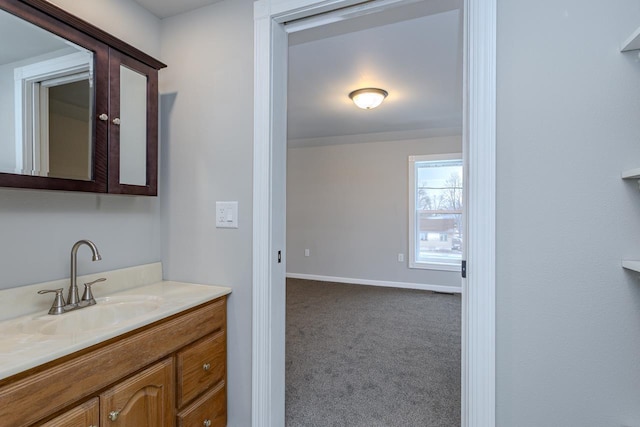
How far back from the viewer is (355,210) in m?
5.17

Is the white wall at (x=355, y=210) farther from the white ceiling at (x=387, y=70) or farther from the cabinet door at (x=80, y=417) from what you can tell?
the cabinet door at (x=80, y=417)

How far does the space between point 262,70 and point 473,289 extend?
4.44 feet

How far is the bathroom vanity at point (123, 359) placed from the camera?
2.80ft

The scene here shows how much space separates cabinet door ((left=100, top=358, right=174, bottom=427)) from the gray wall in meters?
0.61

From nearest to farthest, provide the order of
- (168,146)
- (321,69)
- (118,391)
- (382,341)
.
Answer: (118,391), (168,146), (321,69), (382,341)

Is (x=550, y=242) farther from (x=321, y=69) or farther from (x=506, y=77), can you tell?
(x=321, y=69)

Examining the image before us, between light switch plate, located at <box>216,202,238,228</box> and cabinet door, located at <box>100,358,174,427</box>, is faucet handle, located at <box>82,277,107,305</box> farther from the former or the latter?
light switch plate, located at <box>216,202,238,228</box>

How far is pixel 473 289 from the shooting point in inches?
45.8

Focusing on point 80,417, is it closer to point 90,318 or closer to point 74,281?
point 90,318

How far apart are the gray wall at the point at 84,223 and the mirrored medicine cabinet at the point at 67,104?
172 mm

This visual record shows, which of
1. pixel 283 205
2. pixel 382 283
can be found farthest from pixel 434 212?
pixel 283 205

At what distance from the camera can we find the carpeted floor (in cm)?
187

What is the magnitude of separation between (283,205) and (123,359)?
3.00 ft

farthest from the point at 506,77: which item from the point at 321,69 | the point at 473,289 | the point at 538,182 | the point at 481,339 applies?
the point at 321,69
